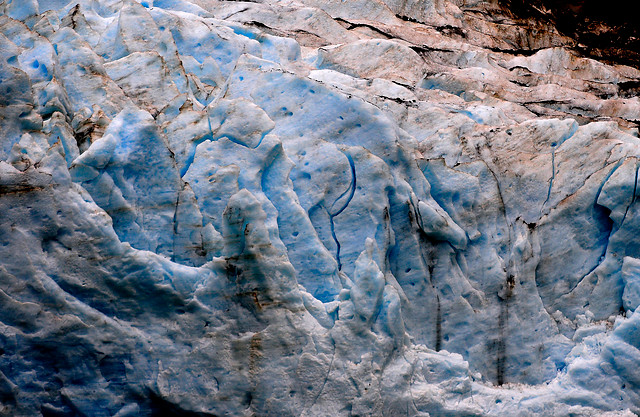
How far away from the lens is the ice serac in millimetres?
4801

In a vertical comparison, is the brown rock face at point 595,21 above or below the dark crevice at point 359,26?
above

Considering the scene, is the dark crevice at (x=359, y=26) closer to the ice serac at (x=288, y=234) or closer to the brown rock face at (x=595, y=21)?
the ice serac at (x=288, y=234)

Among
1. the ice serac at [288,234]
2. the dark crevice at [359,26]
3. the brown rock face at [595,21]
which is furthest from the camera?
the brown rock face at [595,21]

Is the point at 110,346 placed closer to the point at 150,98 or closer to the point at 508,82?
the point at 150,98

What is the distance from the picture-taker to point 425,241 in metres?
6.20

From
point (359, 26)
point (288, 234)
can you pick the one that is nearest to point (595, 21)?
point (359, 26)

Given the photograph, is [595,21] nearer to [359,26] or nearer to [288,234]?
[359,26]

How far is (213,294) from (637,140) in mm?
5050

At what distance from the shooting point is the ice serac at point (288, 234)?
189 inches

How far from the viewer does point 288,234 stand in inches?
225

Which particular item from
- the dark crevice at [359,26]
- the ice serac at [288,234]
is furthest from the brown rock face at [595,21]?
the ice serac at [288,234]

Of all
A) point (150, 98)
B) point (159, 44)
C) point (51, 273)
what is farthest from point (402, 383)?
point (159, 44)

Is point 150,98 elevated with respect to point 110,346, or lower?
elevated

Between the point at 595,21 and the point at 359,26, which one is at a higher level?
the point at 595,21
